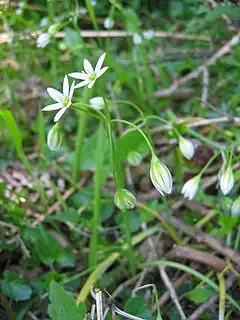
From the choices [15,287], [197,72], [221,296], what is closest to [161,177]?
[221,296]

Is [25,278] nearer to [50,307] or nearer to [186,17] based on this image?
[50,307]

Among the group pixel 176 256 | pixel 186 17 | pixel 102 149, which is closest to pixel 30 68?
pixel 186 17

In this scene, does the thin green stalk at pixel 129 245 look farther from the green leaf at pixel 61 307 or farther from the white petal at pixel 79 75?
the white petal at pixel 79 75

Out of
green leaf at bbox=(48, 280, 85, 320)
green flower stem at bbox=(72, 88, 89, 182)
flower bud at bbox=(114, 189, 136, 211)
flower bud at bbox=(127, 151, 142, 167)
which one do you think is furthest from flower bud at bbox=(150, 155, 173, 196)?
green flower stem at bbox=(72, 88, 89, 182)

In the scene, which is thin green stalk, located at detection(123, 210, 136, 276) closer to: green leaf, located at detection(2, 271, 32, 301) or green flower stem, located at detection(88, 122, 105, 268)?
green flower stem, located at detection(88, 122, 105, 268)

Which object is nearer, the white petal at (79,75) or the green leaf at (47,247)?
the white petal at (79,75)

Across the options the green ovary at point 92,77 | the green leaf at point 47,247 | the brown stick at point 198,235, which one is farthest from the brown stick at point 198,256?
the green ovary at point 92,77
